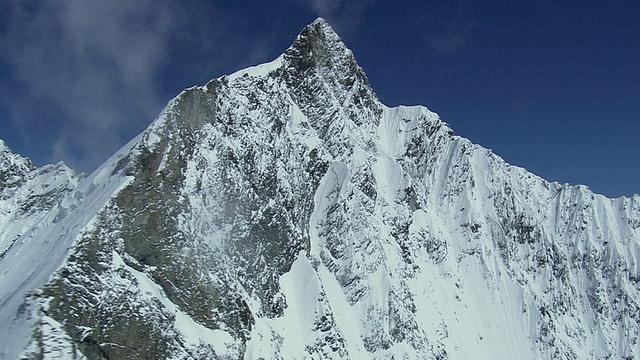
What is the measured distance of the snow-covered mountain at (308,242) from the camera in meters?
36.5

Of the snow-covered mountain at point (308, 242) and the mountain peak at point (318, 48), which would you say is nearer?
the snow-covered mountain at point (308, 242)

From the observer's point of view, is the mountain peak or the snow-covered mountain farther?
the mountain peak

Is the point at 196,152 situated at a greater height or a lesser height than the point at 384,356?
greater

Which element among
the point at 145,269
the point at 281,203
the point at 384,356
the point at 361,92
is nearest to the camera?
the point at 145,269

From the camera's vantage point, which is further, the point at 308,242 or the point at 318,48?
the point at 318,48

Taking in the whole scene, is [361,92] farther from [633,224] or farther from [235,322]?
[633,224]

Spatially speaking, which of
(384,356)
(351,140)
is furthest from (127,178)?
(351,140)

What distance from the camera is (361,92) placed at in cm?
9825

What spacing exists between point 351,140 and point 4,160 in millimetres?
90584

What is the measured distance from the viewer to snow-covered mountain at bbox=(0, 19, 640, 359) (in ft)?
120

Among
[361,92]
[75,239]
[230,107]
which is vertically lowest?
[75,239]

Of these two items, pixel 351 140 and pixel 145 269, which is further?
pixel 351 140

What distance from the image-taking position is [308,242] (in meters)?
66.1

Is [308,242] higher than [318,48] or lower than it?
lower
